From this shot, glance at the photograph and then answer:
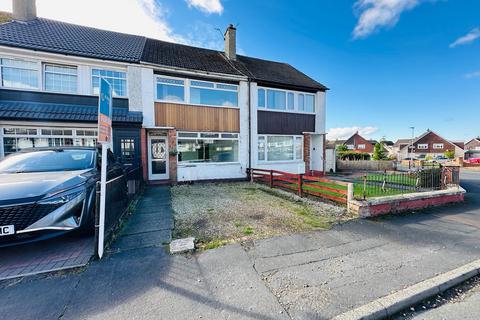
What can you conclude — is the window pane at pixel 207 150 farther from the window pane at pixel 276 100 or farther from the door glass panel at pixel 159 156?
the window pane at pixel 276 100

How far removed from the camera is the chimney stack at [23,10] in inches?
387

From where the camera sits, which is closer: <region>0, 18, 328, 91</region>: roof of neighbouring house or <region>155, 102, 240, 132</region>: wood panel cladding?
<region>0, 18, 328, 91</region>: roof of neighbouring house

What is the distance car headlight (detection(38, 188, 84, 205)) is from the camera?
3.23 meters

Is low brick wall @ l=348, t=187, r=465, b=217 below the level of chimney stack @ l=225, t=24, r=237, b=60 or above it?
below

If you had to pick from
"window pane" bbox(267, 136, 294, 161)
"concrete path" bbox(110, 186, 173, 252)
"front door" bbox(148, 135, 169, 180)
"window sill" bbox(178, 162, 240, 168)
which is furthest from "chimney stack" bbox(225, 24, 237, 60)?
"concrete path" bbox(110, 186, 173, 252)

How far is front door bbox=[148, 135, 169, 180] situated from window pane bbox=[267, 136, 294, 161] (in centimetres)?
584

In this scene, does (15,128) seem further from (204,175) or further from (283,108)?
(283,108)

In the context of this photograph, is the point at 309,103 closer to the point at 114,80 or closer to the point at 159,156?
the point at 159,156

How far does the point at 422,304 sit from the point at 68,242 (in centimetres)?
560

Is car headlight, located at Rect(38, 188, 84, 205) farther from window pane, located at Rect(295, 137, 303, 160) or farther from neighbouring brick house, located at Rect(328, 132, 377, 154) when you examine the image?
neighbouring brick house, located at Rect(328, 132, 377, 154)

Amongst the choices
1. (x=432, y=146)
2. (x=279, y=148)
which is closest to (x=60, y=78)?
(x=279, y=148)

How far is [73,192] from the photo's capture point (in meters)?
3.51

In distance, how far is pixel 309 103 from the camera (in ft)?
43.0

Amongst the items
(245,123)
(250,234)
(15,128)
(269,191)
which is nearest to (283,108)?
(245,123)
